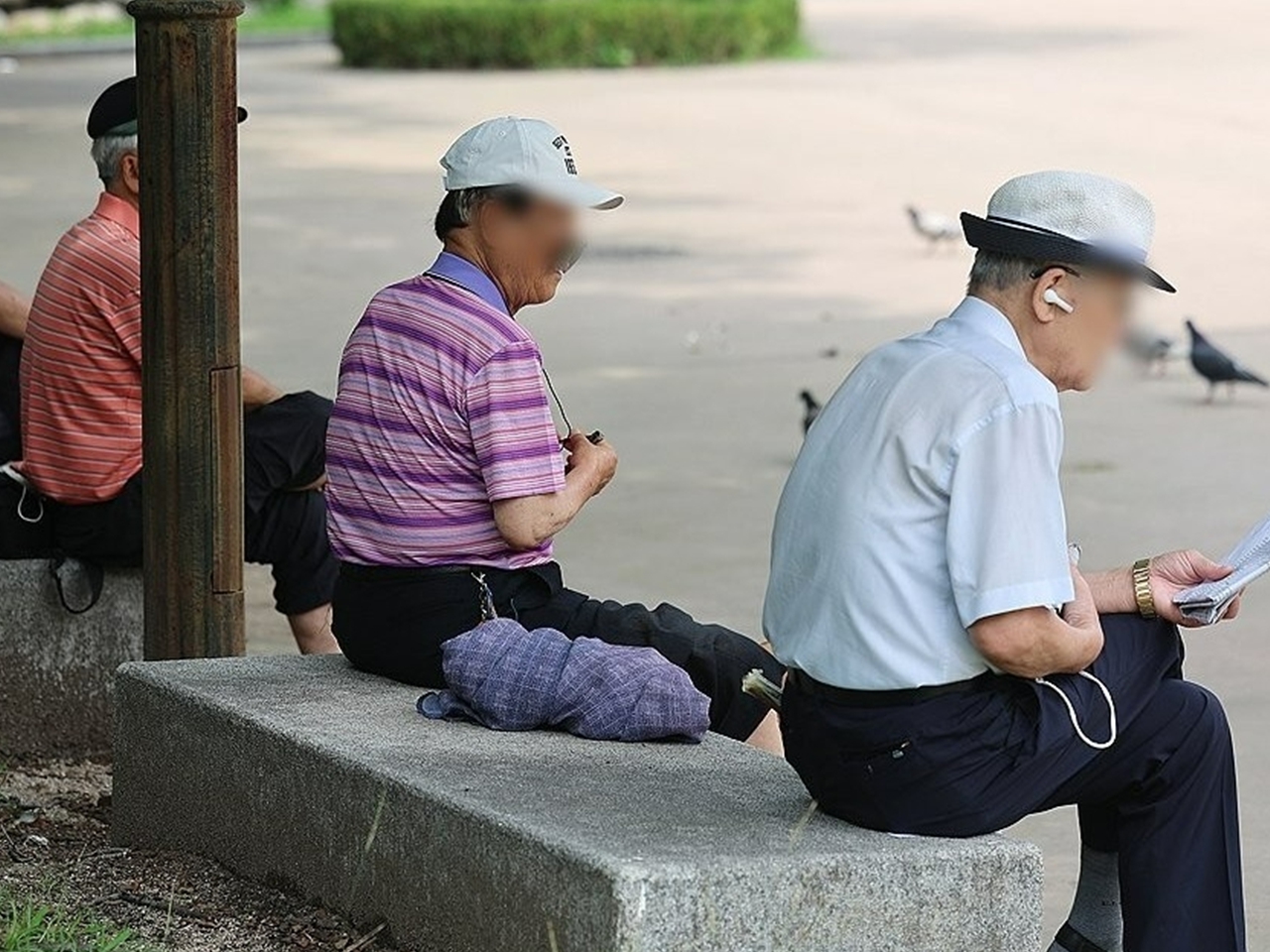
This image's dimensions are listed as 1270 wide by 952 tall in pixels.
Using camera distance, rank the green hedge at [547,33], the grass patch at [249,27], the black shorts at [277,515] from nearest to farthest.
Answer: the black shorts at [277,515] → the green hedge at [547,33] → the grass patch at [249,27]

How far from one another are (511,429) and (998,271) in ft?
3.41

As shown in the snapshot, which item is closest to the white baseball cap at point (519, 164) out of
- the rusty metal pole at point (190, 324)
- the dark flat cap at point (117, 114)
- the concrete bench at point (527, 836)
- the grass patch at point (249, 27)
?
the rusty metal pole at point (190, 324)

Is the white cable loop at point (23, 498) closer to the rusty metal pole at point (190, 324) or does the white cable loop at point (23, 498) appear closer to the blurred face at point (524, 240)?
the rusty metal pole at point (190, 324)

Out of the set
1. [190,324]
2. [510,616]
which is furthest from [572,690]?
[190,324]

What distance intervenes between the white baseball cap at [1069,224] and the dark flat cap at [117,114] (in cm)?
245

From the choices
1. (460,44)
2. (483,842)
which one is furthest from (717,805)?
(460,44)

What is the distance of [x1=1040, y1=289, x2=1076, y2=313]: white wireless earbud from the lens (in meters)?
3.50

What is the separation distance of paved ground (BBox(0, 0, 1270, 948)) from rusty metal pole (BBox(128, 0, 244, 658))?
5.90ft

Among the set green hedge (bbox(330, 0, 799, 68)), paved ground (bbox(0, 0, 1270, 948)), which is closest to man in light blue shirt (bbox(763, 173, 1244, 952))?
paved ground (bbox(0, 0, 1270, 948))

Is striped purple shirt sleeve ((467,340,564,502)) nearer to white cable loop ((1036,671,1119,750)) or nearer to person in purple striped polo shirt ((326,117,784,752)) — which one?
person in purple striped polo shirt ((326,117,784,752))

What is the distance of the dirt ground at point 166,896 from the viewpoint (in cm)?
377

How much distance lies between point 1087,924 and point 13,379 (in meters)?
3.08

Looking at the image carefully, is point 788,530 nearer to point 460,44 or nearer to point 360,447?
point 360,447

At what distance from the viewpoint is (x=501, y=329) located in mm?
4266
